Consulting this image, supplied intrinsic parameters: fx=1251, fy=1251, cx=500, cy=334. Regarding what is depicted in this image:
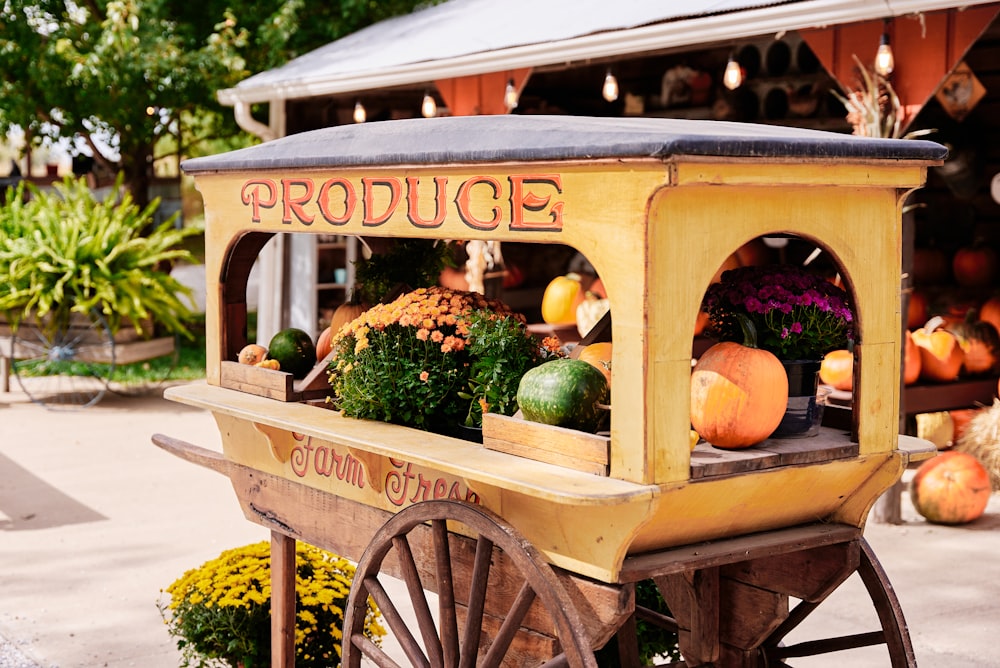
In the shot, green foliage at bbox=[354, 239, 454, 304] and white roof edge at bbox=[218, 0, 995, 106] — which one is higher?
white roof edge at bbox=[218, 0, 995, 106]

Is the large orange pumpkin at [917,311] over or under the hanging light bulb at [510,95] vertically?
under

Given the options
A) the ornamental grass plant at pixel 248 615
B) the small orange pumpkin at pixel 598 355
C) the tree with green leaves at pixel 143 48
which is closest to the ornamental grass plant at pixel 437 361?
the small orange pumpkin at pixel 598 355

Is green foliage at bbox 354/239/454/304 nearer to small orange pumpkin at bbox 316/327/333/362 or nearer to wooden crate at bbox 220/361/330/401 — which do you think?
small orange pumpkin at bbox 316/327/333/362

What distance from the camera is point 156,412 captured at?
10742 millimetres

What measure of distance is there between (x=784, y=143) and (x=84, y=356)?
355 inches

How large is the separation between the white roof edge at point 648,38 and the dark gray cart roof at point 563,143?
3288mm

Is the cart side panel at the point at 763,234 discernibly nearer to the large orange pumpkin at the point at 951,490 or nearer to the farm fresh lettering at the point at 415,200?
the farm fresh lettering at the point at 415,200

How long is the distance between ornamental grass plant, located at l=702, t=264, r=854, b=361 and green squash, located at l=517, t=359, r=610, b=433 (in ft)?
1.33

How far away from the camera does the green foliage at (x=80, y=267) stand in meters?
10.3

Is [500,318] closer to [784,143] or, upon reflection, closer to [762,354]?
[762,354]

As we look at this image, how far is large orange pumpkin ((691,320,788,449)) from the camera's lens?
9.12 ft

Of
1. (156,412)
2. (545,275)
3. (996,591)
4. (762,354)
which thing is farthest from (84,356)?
(762,354)

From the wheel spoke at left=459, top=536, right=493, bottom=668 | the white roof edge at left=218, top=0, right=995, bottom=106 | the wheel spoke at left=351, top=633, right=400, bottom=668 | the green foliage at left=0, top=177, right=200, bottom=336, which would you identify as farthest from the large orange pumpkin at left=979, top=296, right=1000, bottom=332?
the green foliage at left=0, top=177, right=200, bottom=336

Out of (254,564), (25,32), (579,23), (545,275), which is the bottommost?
(254,564)
